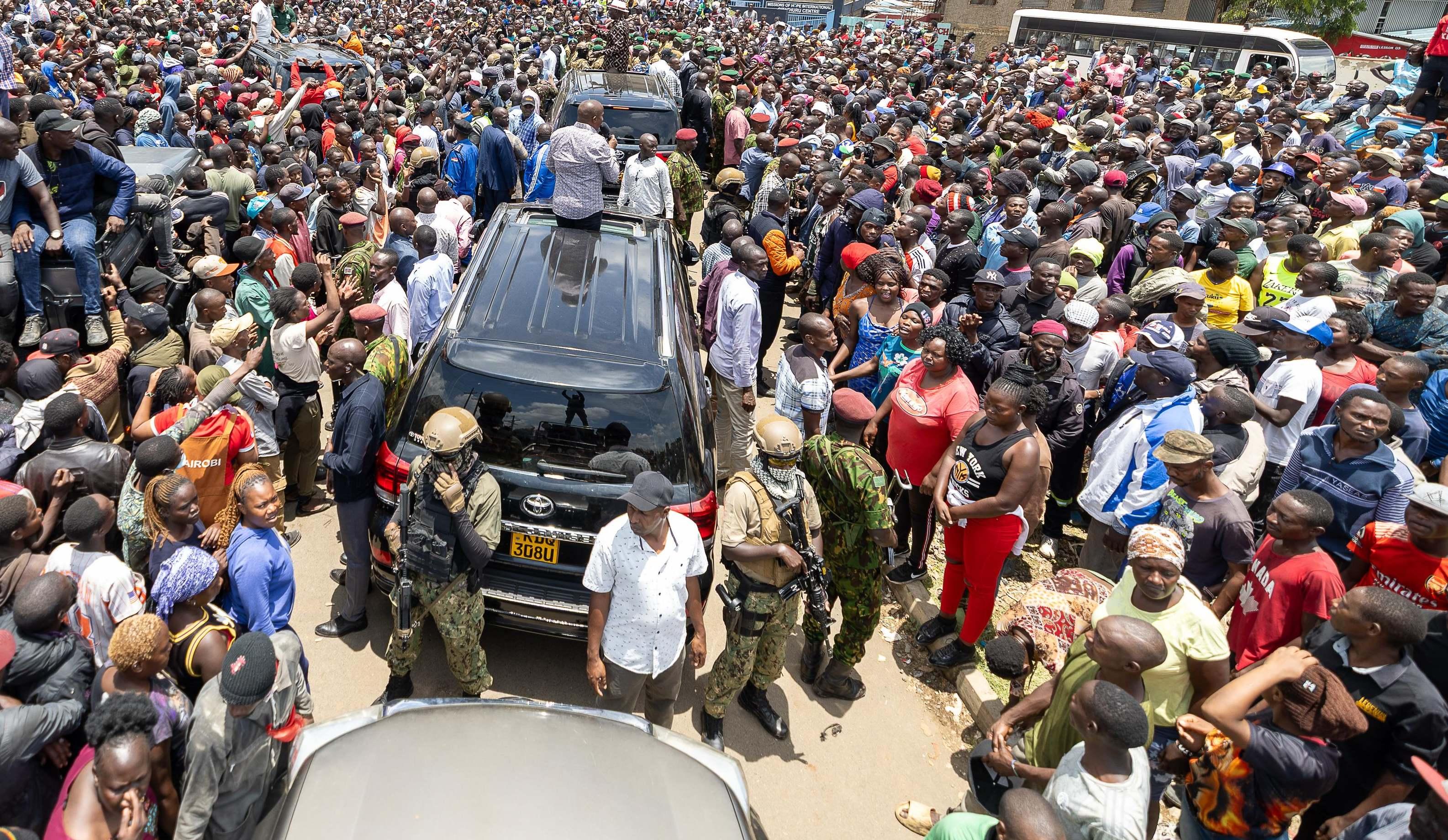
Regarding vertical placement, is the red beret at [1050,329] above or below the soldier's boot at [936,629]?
above

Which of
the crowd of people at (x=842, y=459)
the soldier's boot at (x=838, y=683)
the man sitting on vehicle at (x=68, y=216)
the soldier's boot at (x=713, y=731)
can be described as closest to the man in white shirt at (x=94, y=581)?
the crowd of people at (x=842, y=459)

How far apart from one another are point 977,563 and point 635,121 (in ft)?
29.9

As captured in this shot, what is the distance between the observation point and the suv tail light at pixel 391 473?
4.45m

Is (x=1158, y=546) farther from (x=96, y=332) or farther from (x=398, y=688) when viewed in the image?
(x=96, y=332)

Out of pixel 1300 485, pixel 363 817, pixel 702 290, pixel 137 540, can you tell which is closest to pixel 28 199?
pixel 137 540

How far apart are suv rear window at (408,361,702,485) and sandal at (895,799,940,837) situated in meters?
1.91

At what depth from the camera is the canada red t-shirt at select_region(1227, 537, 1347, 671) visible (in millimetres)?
3658

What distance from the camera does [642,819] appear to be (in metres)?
2.46

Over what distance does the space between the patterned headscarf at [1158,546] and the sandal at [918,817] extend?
1.63 meters

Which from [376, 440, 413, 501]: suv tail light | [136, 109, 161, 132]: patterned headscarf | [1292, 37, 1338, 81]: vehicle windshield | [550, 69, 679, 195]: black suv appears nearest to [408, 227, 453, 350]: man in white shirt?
[376, 440, 413, 501]: suv tail light

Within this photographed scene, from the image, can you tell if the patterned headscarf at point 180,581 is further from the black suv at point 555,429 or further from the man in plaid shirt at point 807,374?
the man in plaid shirt at point 807,374

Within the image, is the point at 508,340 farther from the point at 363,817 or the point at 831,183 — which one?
the point at 831,183

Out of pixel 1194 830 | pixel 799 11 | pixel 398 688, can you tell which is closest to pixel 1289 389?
pixel 1194 830

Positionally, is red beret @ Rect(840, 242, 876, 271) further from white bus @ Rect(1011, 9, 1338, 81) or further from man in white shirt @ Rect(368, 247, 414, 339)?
white bus @ Rect(1011, 9, 1338, 81)
